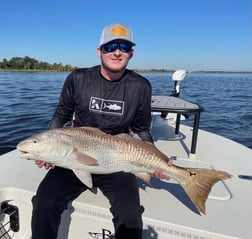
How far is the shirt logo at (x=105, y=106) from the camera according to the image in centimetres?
278

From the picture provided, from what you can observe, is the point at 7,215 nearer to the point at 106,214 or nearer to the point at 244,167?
the point at 106,214

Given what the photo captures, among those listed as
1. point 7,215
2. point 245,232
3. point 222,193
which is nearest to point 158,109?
point 222,193

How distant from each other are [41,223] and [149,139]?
1320 mm

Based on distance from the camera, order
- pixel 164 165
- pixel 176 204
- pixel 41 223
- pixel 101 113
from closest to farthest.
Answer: pixel 41 223 → pixel 164 165 → pixel 176 204 → pixel 101 113

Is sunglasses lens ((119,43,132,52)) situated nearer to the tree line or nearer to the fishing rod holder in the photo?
the fishing rod holder

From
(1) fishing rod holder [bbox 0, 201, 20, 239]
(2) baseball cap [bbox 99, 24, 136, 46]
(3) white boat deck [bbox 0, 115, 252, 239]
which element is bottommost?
(1) fishing rod holder [bbox 0, 201, 20, 239]

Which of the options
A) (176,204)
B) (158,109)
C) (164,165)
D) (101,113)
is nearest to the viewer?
(164,165)

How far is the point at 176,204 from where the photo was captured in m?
2.60

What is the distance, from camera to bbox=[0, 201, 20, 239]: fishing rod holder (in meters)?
2.80

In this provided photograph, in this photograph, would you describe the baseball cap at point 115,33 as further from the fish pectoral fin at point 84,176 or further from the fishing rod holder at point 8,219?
the fishing rod holder at point 8,219

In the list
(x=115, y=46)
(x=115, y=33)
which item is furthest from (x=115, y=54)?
(x=115, y=33)

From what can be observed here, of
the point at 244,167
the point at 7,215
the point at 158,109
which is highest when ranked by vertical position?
the point at 158,109

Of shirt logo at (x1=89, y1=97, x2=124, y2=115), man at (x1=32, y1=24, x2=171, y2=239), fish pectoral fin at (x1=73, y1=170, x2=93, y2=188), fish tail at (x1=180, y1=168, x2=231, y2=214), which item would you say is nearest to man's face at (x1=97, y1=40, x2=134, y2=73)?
man at (x1=32, y1=24, x2=171, y2=239)

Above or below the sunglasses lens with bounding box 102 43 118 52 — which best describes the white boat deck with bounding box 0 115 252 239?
below
